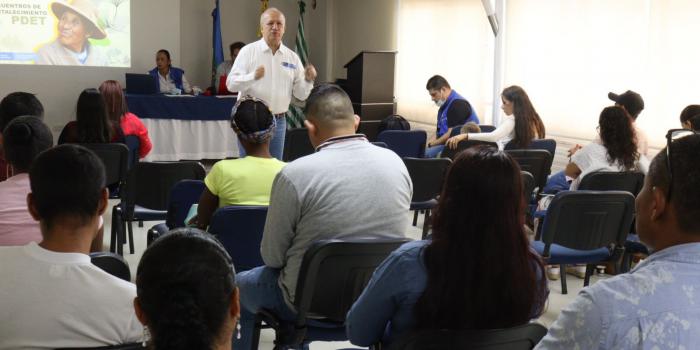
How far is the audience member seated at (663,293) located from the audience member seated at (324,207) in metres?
1.40

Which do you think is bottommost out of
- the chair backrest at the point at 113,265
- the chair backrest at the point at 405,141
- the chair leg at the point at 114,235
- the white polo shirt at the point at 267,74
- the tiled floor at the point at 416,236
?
the tiled floor at the point at 416,236

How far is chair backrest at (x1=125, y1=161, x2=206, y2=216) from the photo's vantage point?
4676 millimetres

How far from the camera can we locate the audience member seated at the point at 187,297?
1110 mm

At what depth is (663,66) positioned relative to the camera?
22.9 ft

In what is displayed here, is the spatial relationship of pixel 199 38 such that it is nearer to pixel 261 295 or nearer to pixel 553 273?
pixel 553 273

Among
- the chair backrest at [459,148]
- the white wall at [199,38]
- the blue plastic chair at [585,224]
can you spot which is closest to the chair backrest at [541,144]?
the chair backrest at [459,148]

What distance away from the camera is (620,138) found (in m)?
4.66

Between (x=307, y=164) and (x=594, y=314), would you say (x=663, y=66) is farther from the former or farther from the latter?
(x=594, y=314)

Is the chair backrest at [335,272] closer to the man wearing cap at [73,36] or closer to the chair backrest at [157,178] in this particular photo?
the chair backrest at [157,178]

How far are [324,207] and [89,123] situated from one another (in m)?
2.99

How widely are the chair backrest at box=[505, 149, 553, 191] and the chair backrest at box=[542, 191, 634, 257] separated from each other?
1395 millimetres

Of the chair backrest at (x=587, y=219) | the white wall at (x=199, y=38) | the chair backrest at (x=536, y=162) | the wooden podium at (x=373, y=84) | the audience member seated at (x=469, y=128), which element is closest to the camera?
the chair backrest at (x=587, y=219)

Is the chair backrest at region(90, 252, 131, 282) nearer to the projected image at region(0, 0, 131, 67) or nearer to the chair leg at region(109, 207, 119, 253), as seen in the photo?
the chair leg at region(109, 207, 119, 253)

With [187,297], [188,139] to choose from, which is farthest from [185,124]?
[187,297]
